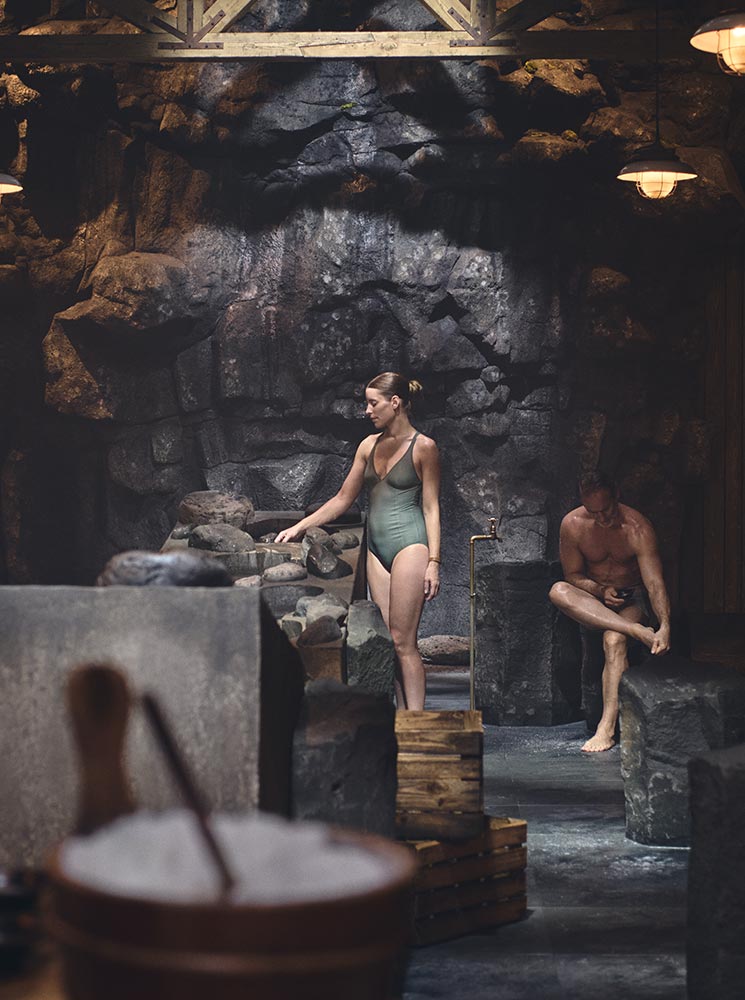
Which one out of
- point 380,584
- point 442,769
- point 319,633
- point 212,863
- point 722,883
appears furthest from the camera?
point 380,584

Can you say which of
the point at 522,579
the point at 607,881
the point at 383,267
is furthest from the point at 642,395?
the point at 607,881

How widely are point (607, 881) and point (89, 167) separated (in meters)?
9.28

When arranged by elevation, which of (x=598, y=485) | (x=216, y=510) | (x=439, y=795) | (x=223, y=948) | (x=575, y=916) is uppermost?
(x=598, y=485)

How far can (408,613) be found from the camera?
24.8 feet

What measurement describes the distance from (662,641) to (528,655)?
1.35 metres

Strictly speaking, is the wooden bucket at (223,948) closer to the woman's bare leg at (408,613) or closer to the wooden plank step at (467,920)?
the wooden plank step at (467,920)

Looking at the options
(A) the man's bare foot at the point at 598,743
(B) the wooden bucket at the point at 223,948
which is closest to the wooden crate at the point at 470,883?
(A) the man's bare foot at the point at 598,743

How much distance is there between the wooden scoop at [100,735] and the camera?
65.5 inches

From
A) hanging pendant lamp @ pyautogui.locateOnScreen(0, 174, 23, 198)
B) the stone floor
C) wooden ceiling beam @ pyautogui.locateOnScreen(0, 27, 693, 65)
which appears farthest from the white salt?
wooden ceiling beam @ pyautogui.locateOnScreen(0, 27, 693, 65)

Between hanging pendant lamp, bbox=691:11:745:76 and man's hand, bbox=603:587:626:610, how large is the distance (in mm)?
3094

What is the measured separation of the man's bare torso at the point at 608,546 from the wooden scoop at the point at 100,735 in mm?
6879

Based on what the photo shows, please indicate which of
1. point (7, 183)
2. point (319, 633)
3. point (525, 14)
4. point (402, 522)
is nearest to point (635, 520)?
point (402, 522)

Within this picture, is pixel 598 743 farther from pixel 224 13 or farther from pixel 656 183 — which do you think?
pixel 224 13

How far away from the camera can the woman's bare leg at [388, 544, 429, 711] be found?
7520 mm
